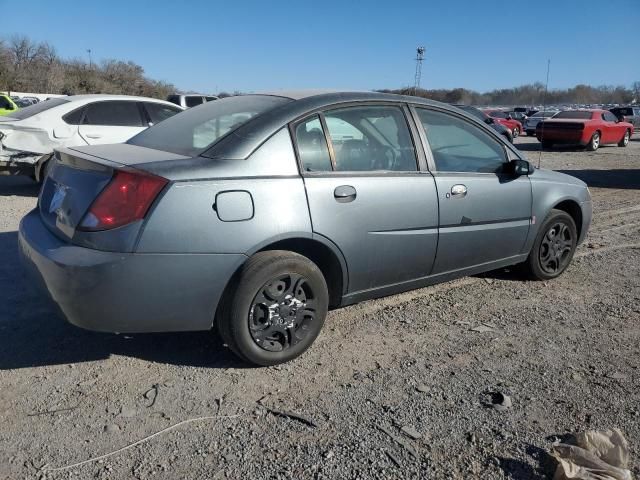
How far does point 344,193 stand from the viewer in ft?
11.4

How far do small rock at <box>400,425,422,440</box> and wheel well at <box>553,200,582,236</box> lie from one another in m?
3.10

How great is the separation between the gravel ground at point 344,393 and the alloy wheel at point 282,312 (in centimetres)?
19

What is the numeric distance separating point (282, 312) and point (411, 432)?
100 cm

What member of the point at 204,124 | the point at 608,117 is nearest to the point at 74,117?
the point at 204,124

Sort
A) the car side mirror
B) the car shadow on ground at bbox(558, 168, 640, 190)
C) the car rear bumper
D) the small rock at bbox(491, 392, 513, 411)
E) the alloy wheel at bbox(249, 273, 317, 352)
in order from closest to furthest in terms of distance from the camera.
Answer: the car rear bumper
the small rock at bbox(491, 392, 513, 411)
the alloy wheel at bbox(249, 273, 317, 352)
the car side mirror
the car shadow on ground at bbox(558, 168, 640, 190)

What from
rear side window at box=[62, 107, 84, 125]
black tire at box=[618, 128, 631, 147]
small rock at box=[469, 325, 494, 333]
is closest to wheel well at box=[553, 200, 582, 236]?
small rock at box=[469, 325, 494, 333]

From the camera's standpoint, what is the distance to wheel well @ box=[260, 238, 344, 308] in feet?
10.9

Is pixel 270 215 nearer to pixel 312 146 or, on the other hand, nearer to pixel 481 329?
pixel 312 146

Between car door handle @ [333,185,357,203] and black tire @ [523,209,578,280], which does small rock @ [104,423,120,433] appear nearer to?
car door handle @ [333,185,357,203]

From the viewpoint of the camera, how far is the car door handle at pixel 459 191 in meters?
4.05

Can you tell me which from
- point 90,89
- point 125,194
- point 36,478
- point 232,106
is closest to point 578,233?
point 232,106

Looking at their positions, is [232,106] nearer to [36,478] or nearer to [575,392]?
[36,478]

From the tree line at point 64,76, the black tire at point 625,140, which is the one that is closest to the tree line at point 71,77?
the tree line at point 64,76

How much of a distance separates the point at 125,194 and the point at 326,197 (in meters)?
1.12
